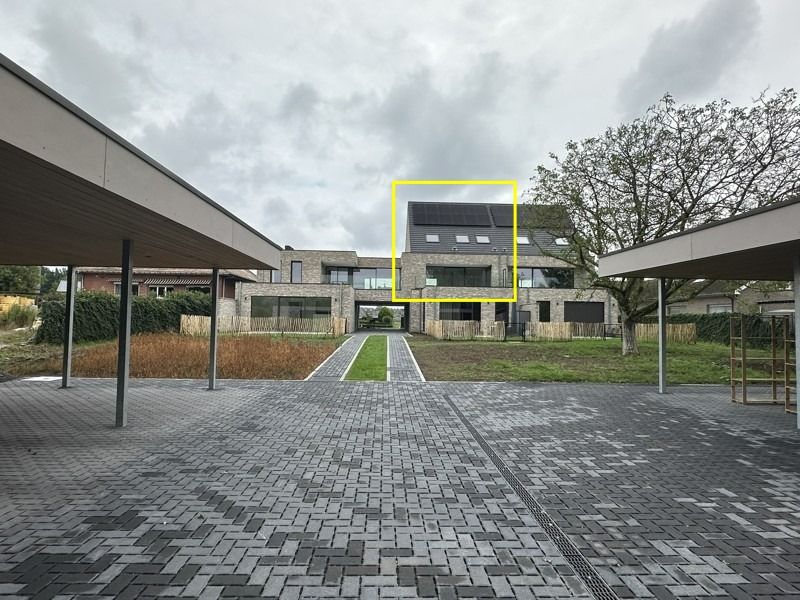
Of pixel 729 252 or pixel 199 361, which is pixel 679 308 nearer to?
pixel 729 252

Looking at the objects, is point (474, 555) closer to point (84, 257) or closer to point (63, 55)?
point (84, 257)

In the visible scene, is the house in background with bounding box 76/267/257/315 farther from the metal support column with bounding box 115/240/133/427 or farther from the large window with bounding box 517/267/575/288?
the metal support column with bounding box 115/240/133/427

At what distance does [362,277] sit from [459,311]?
10449 millimetres

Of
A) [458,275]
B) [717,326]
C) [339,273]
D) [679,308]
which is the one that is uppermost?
[339,273]

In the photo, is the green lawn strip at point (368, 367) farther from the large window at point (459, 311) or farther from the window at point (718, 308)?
the window at point (718, 308)

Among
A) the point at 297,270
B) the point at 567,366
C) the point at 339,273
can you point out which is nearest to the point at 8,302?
the point at 297,270

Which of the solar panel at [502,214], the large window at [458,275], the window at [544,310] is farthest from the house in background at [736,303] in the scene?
the solar panel at [502,214]

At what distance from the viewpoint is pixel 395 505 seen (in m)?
3.68

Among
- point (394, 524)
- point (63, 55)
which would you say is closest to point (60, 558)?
point (394, 524)

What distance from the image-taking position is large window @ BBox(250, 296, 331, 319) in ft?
106

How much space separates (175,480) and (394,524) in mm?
2207

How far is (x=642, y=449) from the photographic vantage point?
5414mm

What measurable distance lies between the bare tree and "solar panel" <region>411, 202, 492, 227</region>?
19434 millimetres

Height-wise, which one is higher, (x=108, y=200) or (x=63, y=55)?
(x=63, y=55)
